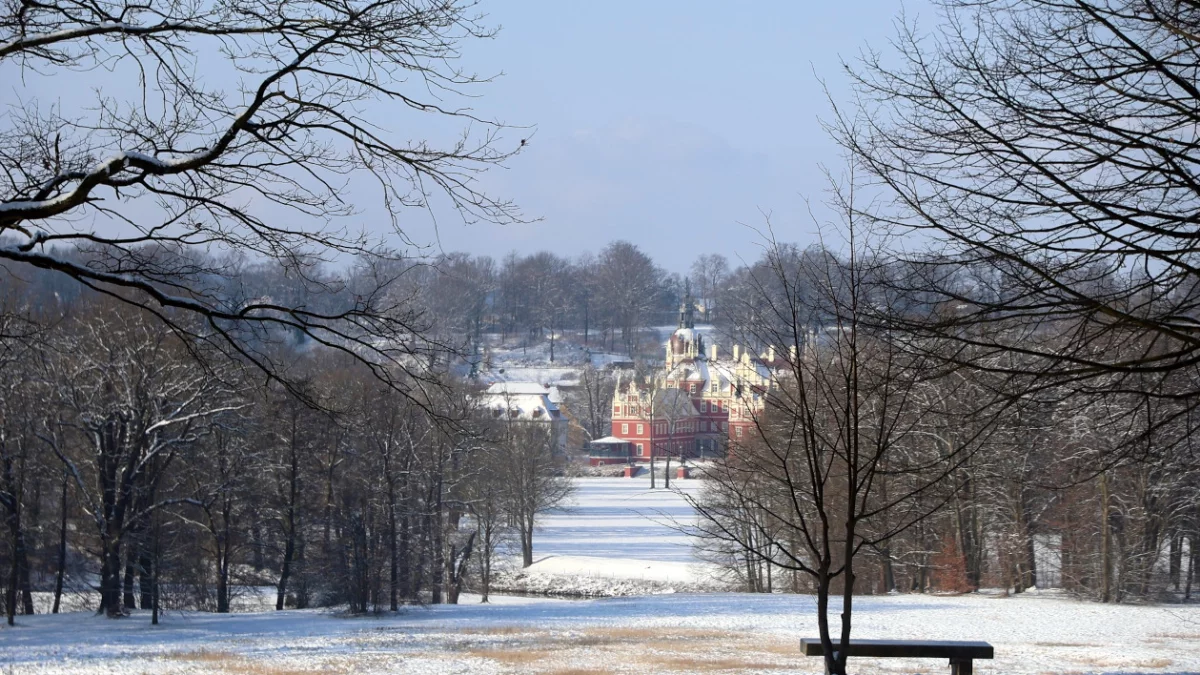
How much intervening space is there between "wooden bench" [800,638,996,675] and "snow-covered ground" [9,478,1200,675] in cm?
185

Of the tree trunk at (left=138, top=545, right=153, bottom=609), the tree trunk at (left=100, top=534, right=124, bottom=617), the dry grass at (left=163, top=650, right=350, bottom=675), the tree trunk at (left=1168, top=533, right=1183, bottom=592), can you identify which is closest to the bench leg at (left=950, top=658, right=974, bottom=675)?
the dry grass at (left=163, top=650, right=350, bottom=675)

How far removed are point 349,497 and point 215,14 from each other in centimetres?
2649

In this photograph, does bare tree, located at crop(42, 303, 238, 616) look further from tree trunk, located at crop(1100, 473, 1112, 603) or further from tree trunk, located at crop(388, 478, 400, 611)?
tree trunk, located at crop(1100, 473, 1112, 603)

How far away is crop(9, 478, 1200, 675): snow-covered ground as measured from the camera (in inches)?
562

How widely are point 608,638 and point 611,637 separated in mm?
198

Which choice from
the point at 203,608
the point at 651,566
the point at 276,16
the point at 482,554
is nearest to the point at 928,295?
the point at 276,16

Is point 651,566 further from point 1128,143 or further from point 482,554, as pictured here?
point 1128,143

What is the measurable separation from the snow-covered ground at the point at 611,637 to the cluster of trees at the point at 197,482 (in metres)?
1.95

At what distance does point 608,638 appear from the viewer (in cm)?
1800

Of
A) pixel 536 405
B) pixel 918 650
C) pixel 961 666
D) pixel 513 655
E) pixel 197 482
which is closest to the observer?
pixel 918 650

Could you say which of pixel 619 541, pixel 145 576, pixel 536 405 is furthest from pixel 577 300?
pixel 145 576

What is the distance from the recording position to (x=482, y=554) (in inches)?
1560

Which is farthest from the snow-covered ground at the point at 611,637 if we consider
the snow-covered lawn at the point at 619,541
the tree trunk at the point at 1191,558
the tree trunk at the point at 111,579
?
the snow-covered lawn at the point at 619,541

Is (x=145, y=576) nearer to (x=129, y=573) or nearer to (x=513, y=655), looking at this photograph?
(x=129, y=573)
